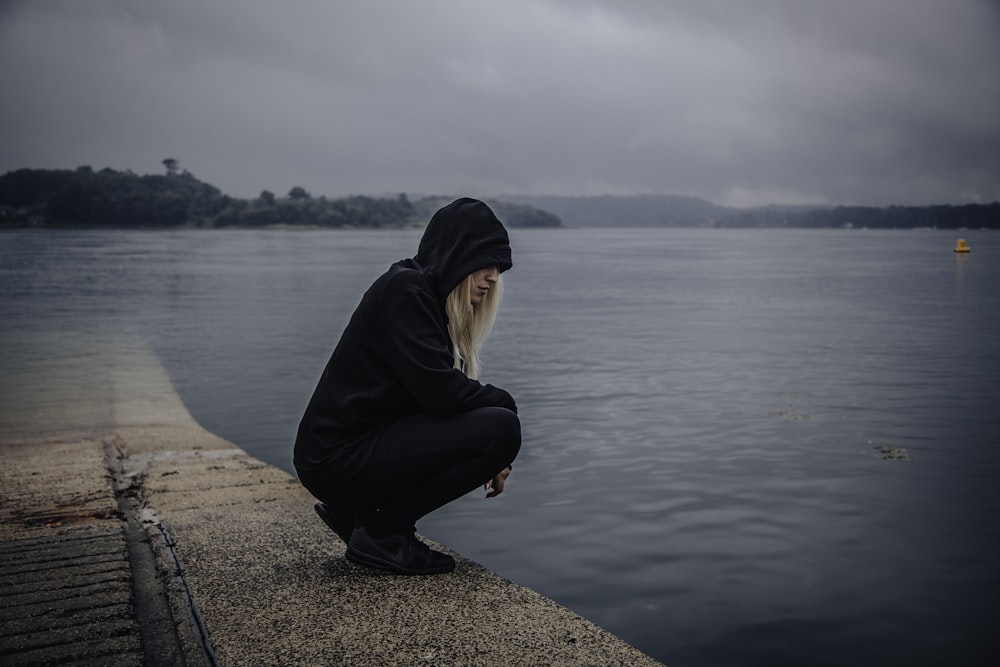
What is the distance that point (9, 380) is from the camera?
1461cm

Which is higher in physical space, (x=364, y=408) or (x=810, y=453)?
(x=364, y=408)

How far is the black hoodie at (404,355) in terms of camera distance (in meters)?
3.92

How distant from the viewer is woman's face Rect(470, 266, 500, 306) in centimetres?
411

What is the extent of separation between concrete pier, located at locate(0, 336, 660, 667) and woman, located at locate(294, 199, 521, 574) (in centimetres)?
→ 54

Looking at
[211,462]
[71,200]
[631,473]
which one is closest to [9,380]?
[211,462]

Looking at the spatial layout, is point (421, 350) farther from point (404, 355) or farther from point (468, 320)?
point (468, 320)

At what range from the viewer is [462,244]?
405 centimetres

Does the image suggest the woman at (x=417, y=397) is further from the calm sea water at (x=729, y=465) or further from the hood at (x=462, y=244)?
the calm sea water at (x=729, y=465)

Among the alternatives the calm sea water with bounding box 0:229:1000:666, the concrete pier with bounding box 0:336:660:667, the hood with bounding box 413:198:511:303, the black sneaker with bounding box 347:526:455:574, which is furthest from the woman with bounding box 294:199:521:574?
the calm sea water with bounding box 0:229:1000:666

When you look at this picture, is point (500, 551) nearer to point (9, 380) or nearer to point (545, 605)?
point (545, 605)

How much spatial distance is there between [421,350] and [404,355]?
80mm

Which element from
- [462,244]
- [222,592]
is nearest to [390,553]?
[222,592]

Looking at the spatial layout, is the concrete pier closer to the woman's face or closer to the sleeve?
the sleeve

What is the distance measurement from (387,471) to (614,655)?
4.33 feet
